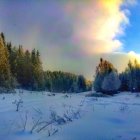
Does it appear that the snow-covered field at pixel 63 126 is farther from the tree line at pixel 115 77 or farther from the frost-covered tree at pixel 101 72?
the frost-covered tree at pixel 101 72

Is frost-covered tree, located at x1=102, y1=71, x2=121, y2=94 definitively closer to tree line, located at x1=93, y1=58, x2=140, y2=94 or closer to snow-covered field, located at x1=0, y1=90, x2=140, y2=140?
tree line, located at x1=93, y1=58, x2=140, y2=94

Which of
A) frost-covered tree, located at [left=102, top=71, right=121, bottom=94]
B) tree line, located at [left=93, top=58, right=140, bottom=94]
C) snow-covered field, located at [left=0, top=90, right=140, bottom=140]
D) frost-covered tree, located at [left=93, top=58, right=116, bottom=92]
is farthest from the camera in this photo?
frost-covered tree, located at [left=93, top=58, right=116, bottom=92]

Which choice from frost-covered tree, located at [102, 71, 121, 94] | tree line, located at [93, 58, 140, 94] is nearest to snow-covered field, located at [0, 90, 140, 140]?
frost-covered tree, located at [102, 71, 121, 94]

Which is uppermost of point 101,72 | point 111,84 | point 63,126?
point 101,72

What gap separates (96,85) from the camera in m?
87.4

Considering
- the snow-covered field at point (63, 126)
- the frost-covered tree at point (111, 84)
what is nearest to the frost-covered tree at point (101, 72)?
the frost-covered tree at point (111, 84)

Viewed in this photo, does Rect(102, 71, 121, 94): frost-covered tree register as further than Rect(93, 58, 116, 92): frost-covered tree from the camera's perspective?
No

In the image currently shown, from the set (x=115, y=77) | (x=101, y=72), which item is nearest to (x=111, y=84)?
(x=115, y=77)

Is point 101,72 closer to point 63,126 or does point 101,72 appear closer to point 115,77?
point 115,77

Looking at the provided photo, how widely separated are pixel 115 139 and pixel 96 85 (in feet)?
264

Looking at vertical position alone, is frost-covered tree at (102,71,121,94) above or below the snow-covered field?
above

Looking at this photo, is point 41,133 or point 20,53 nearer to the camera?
point 41,133

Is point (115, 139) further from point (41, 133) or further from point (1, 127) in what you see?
point (1, 127)

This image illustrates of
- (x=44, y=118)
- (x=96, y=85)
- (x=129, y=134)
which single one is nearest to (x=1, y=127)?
(x=44, y=118)
